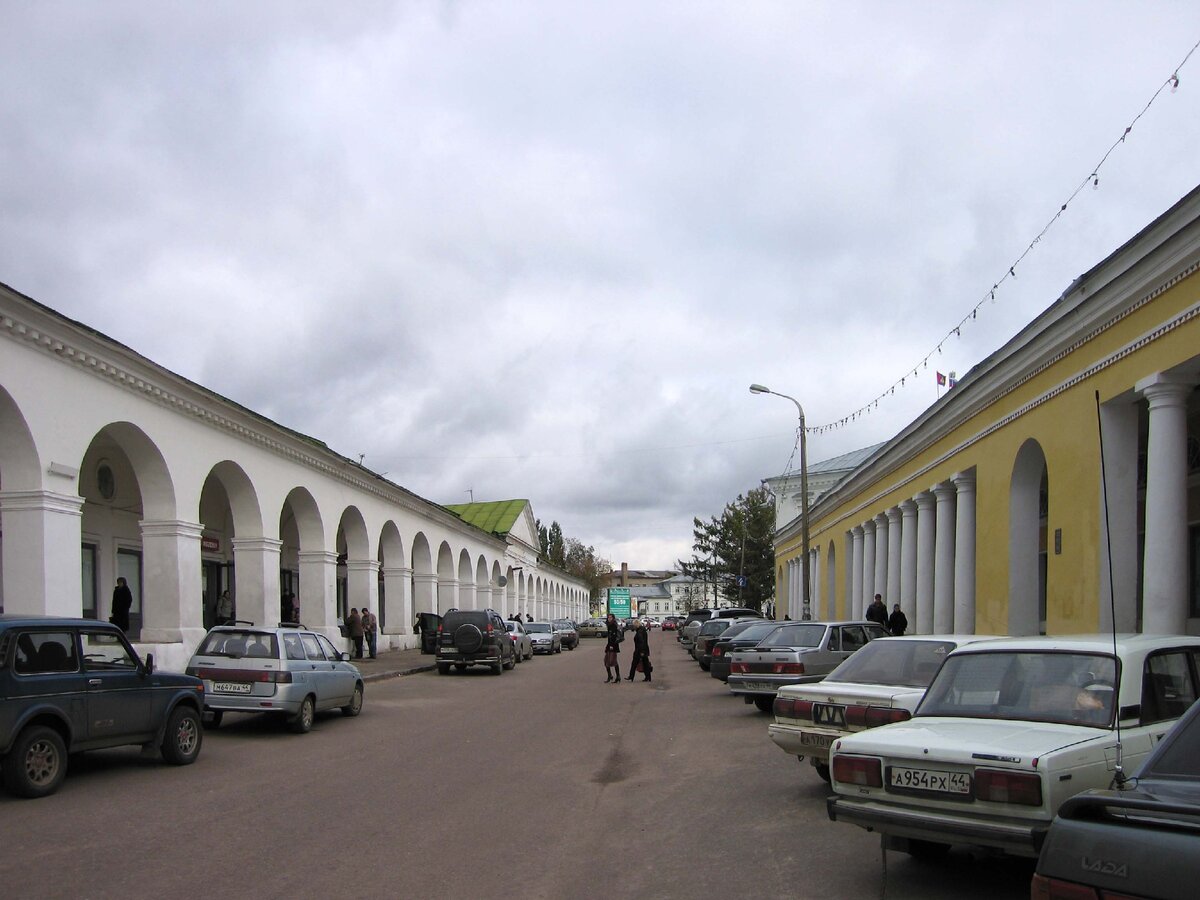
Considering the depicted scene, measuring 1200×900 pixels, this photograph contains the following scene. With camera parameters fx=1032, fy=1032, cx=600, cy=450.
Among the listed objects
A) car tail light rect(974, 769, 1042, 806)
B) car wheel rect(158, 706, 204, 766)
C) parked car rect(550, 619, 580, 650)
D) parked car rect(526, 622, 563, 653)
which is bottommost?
parked car rect(550, 619, 580, 650)

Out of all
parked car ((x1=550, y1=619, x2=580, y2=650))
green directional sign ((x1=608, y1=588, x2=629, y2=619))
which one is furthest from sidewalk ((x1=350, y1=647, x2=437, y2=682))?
green directional sign ((x1=608, y1=588, x2=629, y2=619))

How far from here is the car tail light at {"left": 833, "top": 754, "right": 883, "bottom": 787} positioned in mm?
6223

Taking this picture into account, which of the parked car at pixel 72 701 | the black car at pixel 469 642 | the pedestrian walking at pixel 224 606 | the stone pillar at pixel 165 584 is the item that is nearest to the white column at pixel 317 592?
the pedestrian walking at pixel 224 606

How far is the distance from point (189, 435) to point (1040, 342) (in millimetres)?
15902

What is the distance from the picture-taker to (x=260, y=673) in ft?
46.9

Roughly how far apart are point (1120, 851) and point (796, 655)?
466 inches

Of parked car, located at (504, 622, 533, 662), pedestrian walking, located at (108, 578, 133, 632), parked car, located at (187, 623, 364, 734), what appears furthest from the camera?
parked car, located at (504, 622, 533, 662)

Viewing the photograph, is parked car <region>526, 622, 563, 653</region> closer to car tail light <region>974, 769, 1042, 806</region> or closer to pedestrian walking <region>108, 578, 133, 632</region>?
pedestrian walking <region>108, 578, 133, 632</region>

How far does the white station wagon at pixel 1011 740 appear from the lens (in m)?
5.65

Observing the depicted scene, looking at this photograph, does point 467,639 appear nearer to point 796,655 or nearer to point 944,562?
point 944,562

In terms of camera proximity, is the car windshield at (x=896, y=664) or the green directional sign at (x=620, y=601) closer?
the car windshield at (x=896, y=664)

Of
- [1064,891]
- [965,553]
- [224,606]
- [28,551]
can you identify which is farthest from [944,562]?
[1064,891]

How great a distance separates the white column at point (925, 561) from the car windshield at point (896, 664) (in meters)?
15.4

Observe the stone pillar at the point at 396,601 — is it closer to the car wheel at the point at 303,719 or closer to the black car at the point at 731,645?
the black car at the point at 731,645
